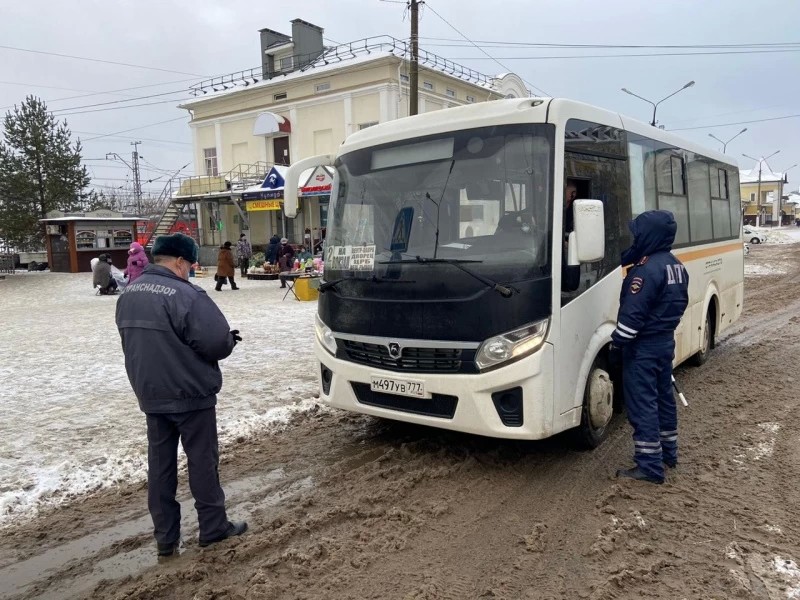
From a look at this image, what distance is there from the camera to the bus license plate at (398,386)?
4.71m

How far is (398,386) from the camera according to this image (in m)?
4.81

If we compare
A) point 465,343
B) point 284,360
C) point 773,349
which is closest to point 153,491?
point 465,343

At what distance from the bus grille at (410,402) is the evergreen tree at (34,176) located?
32161mm

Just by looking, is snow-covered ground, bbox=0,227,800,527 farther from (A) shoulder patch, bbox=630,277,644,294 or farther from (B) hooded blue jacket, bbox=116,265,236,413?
(A) shoulder patch, bbox=630,277,644,294

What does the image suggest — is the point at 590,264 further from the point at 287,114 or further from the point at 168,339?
the point at 287,114

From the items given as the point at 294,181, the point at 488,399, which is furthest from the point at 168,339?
the point at 294,181

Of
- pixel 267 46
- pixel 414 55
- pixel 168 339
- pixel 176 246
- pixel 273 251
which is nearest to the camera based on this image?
pixel 168 339

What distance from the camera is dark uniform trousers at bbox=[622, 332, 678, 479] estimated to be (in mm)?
4625

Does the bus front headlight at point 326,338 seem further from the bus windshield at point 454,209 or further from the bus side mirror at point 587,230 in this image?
the bus side mirror at point 587,230

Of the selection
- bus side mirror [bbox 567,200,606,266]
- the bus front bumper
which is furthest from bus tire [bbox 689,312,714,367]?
the bus front bumper

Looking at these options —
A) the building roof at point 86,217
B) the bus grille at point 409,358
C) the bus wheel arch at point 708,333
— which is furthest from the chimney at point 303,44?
the bus grille at point 409,358

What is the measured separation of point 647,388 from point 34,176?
1450 inches

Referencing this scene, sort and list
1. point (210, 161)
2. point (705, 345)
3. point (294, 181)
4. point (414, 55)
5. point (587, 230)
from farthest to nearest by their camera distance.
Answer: point (210, 161)
point (414, 55)
point (705, 345)
point (294, 181)
point (587, 230)

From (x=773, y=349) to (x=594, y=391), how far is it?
237 inches
